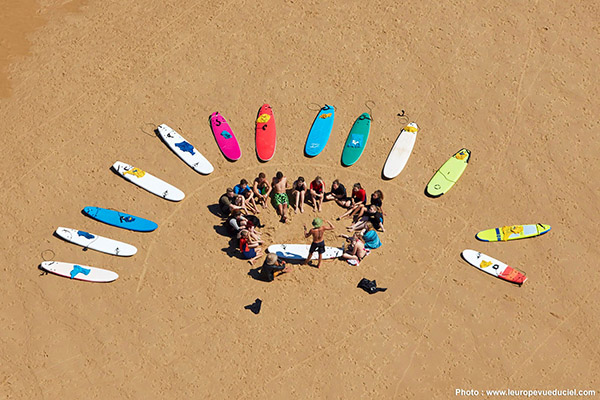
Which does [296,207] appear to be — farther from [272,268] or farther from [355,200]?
[272,268]

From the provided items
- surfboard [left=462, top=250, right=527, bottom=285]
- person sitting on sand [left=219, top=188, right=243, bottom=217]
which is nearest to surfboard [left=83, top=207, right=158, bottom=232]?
person sitting on sand [left=219, top=188, right=243, bottom=217]

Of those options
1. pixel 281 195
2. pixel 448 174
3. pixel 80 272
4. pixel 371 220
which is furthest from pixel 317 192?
pixel 80 272

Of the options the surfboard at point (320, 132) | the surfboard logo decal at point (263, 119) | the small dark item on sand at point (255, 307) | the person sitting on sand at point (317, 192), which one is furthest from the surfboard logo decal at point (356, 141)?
the small dark item on sand at point (255, 307)

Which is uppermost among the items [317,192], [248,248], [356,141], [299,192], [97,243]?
[356,141]

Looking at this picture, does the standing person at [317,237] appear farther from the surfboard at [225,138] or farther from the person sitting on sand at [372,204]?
the surfboard at [225,138]

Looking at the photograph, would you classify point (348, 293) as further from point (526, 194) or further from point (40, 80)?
point (40, 80)

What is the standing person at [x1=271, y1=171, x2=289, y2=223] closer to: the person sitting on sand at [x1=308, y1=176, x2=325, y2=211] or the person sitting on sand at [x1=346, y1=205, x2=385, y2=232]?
the person sitting on sand at [x1=308, y1=176, x2=325, y2=211]
